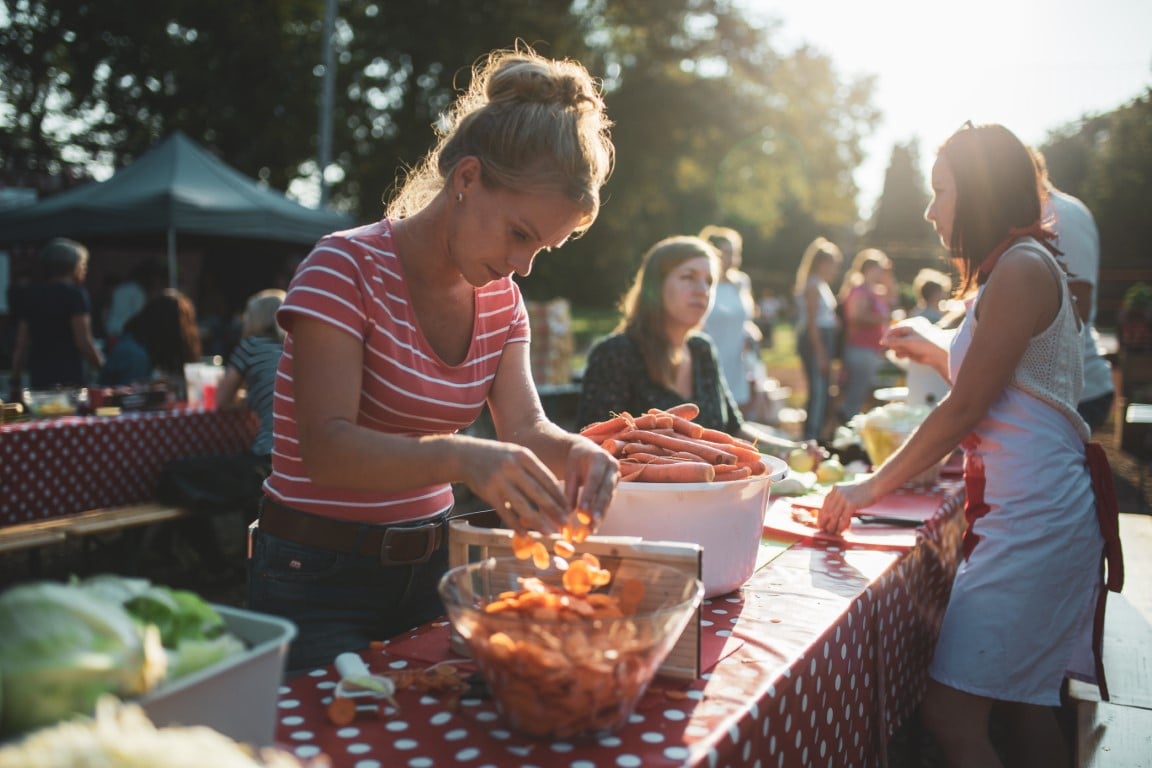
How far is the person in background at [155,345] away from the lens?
5.73 m

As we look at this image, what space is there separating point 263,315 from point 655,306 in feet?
7.80

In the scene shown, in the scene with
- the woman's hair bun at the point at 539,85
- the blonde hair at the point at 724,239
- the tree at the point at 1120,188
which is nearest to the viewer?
Result: the woman's hair bun at the point at 539,85

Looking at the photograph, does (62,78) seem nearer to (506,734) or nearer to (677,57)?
(677,57)

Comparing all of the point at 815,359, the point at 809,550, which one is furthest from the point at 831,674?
the point at 815,359

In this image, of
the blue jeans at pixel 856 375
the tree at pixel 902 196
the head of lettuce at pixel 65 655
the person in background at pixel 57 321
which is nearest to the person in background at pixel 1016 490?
the head of lettuce at pixel 65 655

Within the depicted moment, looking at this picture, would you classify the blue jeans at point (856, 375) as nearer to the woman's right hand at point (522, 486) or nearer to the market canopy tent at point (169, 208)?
the market canopy tent at point (169, 208)

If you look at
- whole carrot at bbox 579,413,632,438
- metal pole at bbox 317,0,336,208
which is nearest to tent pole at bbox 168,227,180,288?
metal pole at bbox 317,0,336,208

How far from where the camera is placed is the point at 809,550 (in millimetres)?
2123

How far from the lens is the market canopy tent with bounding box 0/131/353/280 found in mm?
7918

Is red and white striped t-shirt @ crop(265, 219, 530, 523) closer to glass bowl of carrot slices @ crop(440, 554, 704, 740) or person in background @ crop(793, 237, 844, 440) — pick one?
glass bowl of carrot slices @ crop(440, 554, 704, 740)

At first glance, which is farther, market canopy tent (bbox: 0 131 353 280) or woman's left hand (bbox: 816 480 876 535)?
market canopy tent (bbox: 0 131 353 280)

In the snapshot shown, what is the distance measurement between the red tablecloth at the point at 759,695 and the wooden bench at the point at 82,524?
3418 mm

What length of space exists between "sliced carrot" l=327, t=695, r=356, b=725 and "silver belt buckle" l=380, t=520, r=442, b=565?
44 cm

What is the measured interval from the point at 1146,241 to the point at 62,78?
37.1 m
